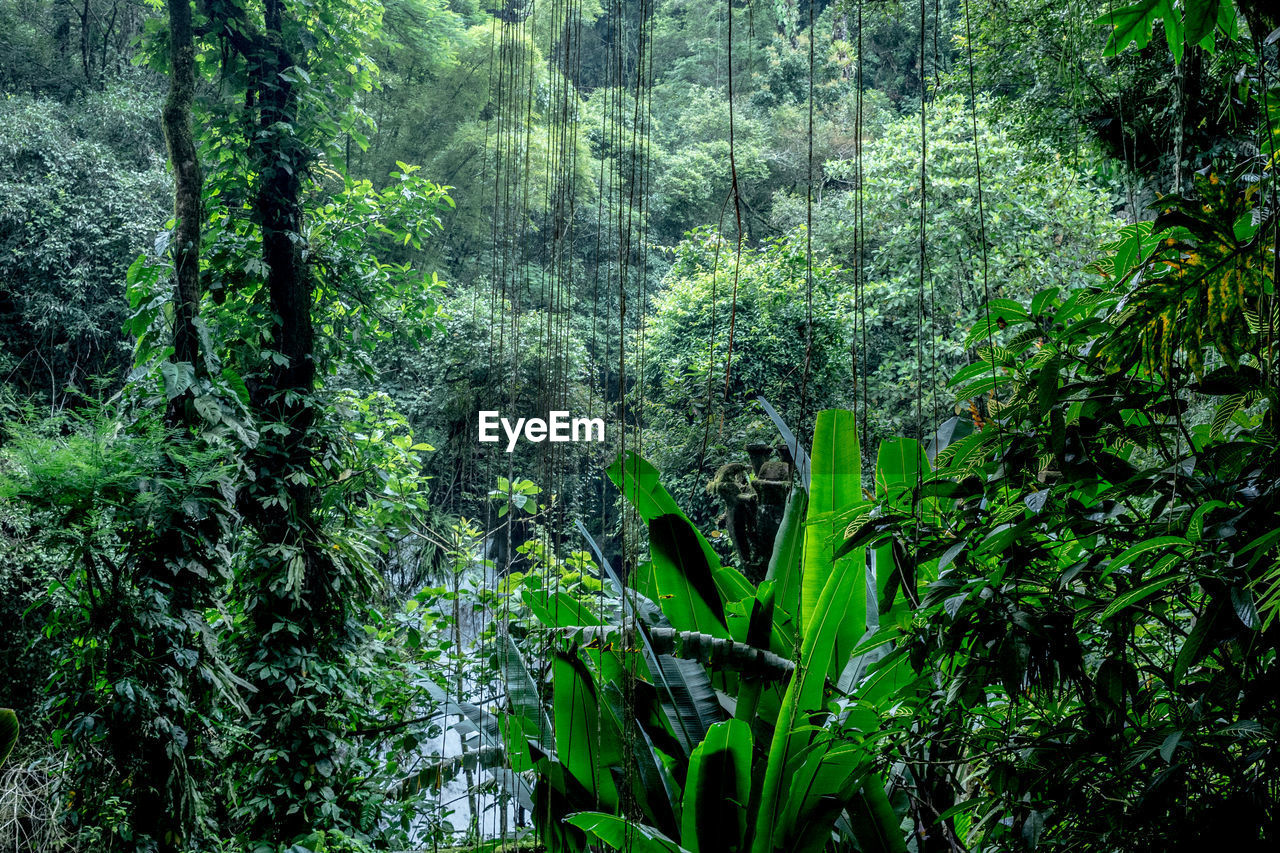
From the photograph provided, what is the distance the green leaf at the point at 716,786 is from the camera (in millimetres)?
1061

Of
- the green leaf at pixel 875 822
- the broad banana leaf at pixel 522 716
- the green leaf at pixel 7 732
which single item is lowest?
Answer: the green leaf at pixel 875 822

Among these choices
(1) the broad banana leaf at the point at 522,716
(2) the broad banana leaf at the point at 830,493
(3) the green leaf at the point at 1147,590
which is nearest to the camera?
(3) the green leaf at the point at 1147,590

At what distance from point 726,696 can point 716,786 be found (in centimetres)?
35

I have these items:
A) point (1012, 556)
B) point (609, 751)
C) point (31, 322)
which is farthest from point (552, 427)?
point (31, 322)

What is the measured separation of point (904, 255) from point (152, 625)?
452 cm

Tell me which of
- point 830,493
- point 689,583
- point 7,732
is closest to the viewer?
point 7,732

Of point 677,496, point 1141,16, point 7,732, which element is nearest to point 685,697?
point 7,732

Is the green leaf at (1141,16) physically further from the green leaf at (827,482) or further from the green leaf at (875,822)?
the green leaf at (875,822)

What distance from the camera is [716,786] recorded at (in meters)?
1.11

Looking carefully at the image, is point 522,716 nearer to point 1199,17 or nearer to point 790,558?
point 790,558

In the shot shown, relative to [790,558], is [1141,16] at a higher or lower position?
higher

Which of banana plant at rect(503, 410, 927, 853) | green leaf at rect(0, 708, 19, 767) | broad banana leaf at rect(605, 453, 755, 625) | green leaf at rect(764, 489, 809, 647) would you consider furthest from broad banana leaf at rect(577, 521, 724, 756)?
green leaf at rect(0, 708, 19, 767)

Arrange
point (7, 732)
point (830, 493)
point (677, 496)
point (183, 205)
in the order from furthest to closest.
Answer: point (677, 496), point (183, 205), point (830, 493), point (7, 732)

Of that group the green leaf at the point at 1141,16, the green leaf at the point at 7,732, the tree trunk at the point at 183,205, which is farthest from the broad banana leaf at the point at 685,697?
the tree trunk at the point at 183,205
